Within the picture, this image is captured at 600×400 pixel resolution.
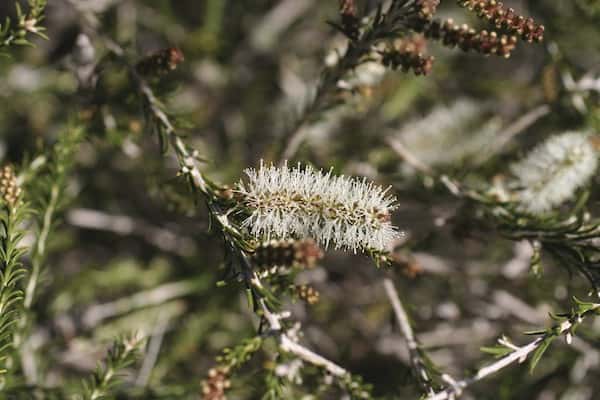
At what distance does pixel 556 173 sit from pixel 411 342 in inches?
31.9

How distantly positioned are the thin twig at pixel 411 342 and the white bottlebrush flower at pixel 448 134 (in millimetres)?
819

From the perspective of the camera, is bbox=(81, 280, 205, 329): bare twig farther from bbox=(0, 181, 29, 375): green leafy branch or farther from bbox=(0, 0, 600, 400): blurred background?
bbox=(0, 181, 29, 375): green leafy branch

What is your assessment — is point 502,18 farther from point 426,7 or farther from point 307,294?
point 307,294

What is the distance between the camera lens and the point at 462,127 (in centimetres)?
285

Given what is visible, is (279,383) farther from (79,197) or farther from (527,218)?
(79,197)

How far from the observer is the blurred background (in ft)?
7.63

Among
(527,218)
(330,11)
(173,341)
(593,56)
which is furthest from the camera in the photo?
(330,11)

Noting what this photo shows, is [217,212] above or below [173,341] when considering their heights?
below


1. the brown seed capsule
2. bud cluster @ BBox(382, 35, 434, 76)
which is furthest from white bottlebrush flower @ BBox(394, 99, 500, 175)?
the brown seed capsule

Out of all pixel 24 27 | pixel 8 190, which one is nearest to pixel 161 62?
pixel 24 27

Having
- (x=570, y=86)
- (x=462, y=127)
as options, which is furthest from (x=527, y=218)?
(x=462, y=127)

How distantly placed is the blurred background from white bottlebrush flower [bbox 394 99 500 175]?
10 millimetres

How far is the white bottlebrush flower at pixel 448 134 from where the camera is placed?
2625 millimetres

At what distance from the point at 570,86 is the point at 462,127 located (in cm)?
56
